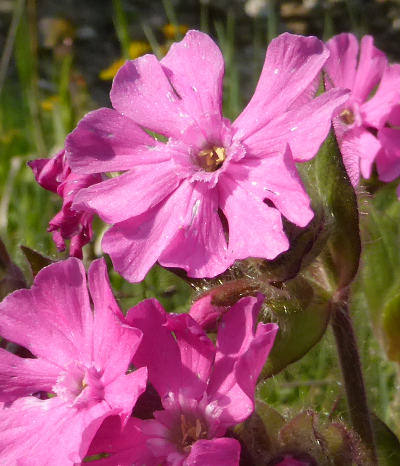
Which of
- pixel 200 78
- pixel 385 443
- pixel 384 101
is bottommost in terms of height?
pixel 385 443

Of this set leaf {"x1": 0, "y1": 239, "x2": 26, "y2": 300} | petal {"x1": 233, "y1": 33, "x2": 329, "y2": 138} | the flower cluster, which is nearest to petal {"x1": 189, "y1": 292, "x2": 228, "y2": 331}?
the flower cluster

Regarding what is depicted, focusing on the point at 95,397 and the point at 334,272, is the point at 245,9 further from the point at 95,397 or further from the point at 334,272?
the point at 95,397

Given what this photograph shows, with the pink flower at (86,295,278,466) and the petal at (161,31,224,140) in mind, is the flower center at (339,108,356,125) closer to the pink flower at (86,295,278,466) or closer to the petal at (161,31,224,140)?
the petal at (161,31,224,140)

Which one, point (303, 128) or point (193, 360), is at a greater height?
point (303, 128)

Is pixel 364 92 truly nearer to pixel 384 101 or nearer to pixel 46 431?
pixel 384 101

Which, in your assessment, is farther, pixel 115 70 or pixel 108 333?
pixel 115 70

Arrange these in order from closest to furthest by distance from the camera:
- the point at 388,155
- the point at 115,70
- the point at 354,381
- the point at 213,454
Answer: the point at 213,454 < the point at 354,381 < the point at 388,155 < the point at 115,70

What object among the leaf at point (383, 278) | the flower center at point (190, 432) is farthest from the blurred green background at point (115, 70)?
the flower center at point (190, 432)

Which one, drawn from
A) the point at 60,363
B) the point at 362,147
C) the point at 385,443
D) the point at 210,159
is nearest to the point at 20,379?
the point at 60,363

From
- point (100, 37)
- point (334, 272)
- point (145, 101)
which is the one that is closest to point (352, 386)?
point (334, 272)
